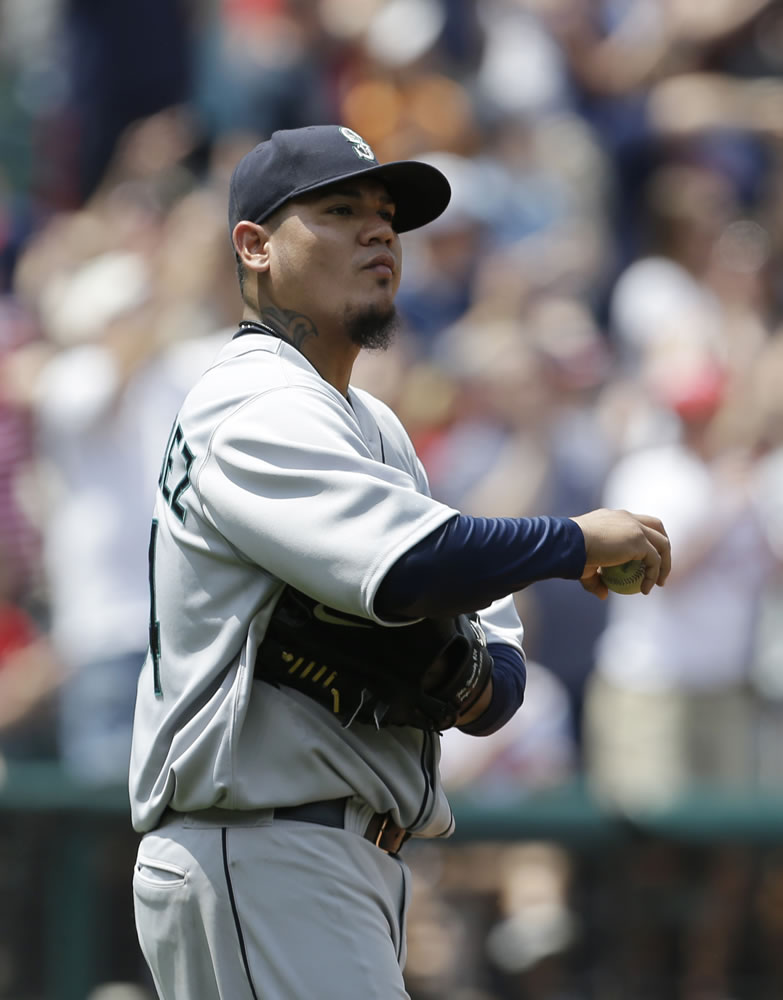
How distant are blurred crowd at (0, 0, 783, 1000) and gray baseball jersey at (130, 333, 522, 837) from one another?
2940 mm

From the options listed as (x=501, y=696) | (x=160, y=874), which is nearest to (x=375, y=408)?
(x=501, y=696)

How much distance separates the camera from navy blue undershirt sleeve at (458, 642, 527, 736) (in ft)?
10.1

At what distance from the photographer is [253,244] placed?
10.0 feet

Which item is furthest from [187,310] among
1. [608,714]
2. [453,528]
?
[453,528]

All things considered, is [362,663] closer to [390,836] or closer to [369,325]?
[390,836]

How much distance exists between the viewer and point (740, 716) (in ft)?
20.0

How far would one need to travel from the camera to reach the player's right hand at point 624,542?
2744mm

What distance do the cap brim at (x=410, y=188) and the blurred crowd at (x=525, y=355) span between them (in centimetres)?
301

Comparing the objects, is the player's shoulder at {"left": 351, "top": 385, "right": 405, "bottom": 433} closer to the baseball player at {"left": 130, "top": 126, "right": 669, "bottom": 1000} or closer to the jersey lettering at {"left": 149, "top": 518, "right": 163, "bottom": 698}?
the baseball player at {"left": 130, "top": 126, "right": 669, "bottom": 1000}

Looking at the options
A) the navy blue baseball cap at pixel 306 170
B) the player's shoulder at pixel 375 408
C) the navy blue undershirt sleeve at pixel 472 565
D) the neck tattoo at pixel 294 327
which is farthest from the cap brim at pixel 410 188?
the navy blue undershirt sleeve at pixel 472 565

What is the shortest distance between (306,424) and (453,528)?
312 mm

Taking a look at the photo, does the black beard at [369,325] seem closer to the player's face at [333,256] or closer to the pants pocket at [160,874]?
the player's face at [333,256]

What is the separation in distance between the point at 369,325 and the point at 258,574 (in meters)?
0.52

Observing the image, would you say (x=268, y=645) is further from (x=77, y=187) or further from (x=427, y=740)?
(x=77, y=187)
